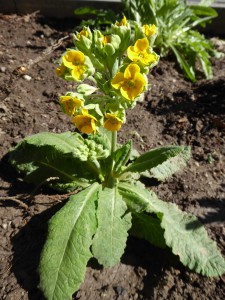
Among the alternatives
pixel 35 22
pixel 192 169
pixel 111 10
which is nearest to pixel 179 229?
pixel 192 169

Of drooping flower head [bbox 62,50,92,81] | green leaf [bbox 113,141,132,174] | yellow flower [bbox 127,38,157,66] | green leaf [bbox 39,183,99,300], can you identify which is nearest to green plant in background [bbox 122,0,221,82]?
green leaf [bbox 113,141,132,174]

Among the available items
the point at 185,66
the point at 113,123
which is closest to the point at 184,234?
the point at 113,123

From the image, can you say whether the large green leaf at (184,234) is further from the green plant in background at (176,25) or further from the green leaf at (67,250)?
the green plant in background at (176,25)

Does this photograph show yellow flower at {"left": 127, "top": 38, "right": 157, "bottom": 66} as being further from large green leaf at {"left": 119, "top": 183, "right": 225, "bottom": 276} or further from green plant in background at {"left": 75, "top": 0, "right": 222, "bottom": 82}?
green plant in background at {"left": 75, "top": 0, "right": 222, "bottom": 82}

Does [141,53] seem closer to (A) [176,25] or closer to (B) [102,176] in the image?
(B) [102,176]

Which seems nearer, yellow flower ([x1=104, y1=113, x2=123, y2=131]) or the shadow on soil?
yellow flower ([x1=104, y1=113, x2=123, y2=131])

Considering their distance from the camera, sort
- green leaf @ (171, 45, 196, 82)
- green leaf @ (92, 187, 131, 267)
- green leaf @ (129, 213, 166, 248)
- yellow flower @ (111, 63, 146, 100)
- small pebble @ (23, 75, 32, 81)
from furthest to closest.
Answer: green leaf @ (171, 45, 196, 82), small pebble @ (23, 75, 32, 81), green leaf @ (129, 213, 166, 248), green leaf @ (92, 187, 131, 267), yellow flower @ (111, 63, 146, 100)
